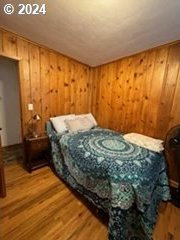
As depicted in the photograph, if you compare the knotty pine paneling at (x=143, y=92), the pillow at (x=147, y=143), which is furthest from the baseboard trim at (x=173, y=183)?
the pillow at (x=147, y=143)

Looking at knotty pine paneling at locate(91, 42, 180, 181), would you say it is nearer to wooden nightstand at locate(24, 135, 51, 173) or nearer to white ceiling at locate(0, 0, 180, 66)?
white ceiling at locate(0, 0, 180, 66)

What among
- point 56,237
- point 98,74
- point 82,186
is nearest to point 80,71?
point 98,74

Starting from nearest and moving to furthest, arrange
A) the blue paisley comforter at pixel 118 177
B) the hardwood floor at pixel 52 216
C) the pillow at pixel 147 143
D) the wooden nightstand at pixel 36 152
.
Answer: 1. the blue paisley comforter at pixel 118 177
2. the hardwood floor at pixel 52 216
3. the pillow at pixel 147 143
4. the wooden nightstand at pixel 36 152

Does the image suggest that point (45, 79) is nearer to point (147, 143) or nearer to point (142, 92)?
point (142, 92)

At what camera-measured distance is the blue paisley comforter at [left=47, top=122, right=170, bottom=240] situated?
1254mm

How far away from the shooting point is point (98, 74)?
3160 millimetres

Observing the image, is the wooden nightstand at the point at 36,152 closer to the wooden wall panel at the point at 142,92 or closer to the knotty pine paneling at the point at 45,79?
the knotty pine paneling at the point at 45,79

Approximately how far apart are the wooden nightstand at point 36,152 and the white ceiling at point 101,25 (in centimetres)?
161

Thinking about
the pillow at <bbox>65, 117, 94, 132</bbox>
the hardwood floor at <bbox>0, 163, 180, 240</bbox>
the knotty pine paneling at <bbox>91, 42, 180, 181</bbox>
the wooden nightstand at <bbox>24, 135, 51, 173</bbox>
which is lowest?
the hardwood floor at <bbox>0, 163, 180, 240</bbox>

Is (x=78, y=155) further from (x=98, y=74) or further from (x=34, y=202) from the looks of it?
(x=98, y=74)

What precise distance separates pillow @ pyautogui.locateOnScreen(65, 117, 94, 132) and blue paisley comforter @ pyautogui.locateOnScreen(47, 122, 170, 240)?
323 millimetres

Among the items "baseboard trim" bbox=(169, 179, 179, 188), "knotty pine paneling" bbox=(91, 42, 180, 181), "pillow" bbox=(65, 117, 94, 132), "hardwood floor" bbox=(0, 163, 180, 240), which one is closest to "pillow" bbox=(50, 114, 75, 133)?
"pillow" bbox=(65, 117, 94, 132)

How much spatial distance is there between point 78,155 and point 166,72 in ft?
5.92

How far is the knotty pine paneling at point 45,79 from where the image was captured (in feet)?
7.02
